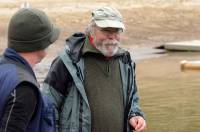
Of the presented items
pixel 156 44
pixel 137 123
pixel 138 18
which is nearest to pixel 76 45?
pixel 137 123

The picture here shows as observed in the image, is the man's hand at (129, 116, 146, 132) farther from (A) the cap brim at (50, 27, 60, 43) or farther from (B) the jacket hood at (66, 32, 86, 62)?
(A) the cap brim at (50, 27, 60, 43)

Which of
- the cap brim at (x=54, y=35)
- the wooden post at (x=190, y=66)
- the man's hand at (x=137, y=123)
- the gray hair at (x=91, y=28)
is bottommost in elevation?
the wooden post at (x=190, y=66)

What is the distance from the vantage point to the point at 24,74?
3.38 metres

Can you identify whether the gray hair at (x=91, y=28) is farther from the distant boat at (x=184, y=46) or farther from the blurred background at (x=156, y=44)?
the distant boat at (x=184, y=46)

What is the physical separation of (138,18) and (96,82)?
24.3 meters

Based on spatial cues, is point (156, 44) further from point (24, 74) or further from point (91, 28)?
point (24, 74)

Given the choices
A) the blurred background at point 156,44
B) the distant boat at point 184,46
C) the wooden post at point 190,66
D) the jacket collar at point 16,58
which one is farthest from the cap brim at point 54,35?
the distant boat at point 184,46

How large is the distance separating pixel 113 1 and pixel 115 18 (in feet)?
95.2

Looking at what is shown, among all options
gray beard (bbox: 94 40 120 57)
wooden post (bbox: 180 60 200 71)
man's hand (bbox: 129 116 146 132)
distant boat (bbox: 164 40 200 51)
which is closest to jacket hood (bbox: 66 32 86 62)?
gray beard (bbox: 94 40 120 57)

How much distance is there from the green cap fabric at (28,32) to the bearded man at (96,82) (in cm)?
107

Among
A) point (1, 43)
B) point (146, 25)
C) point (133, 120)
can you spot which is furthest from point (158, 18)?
point (133, 120)

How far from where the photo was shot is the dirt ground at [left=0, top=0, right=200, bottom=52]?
2534 cm

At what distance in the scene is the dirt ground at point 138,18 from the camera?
2534cm

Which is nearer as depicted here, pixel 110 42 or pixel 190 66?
pixel 110 42
